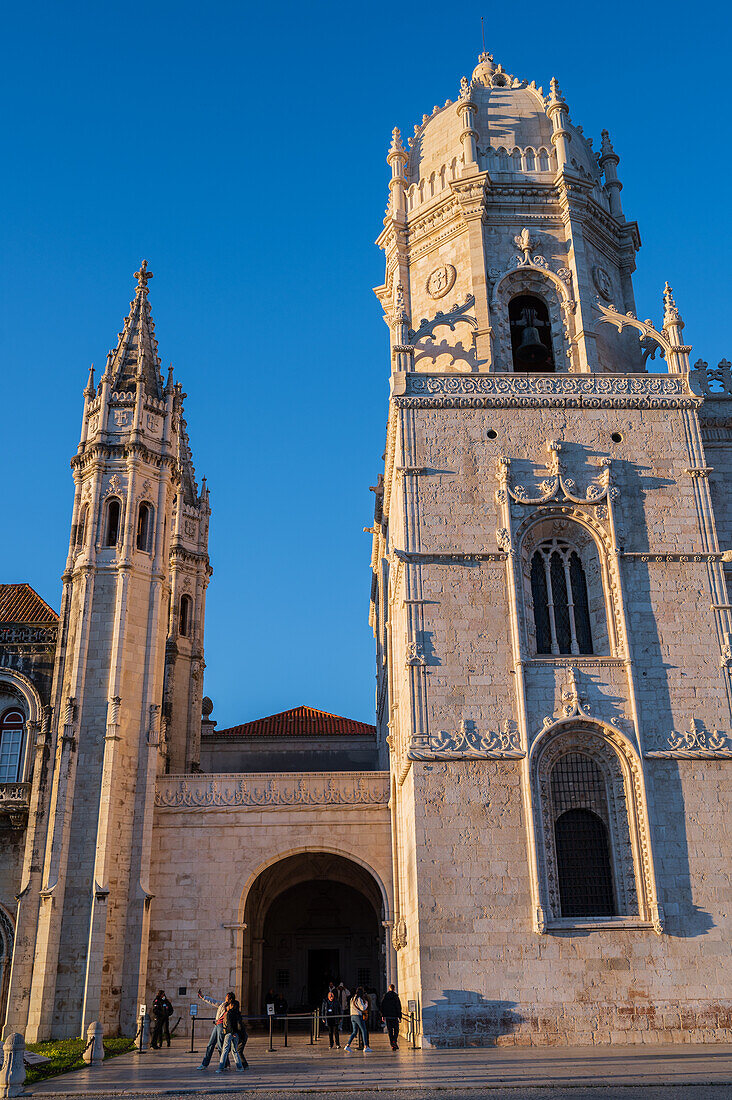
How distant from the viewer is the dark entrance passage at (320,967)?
34.5m

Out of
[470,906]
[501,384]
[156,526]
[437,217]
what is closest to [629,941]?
[470,906]

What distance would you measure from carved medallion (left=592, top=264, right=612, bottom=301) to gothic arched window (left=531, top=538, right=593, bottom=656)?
8.16 m

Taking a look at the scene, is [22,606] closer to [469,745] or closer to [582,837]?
[469,745]

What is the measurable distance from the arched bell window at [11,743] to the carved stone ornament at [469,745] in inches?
527

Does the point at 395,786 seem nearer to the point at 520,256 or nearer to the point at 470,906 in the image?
the point at 470,906

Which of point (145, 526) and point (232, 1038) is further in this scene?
point (145, 526)

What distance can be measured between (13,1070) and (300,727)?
2444 cm

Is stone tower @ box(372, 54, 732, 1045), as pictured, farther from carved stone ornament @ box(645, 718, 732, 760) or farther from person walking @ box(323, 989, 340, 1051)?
person walking @ box(323, 989, 340, 1051)

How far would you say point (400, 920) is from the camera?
76.4 feet

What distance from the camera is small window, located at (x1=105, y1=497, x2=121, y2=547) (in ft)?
90.9

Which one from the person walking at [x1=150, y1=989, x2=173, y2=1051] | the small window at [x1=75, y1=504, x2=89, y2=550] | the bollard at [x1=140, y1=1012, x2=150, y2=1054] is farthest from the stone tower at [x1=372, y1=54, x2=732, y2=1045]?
the small window at [x1=75, y1=504, x2=89, y2=550]

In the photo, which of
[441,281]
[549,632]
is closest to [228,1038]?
[549,632]

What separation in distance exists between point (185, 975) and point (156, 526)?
12138mm

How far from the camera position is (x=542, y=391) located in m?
24.4
